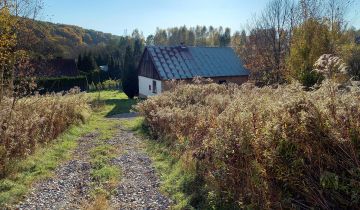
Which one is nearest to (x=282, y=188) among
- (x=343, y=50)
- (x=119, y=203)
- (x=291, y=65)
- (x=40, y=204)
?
(x=119, y=203)

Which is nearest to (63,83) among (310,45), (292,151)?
(310,45)

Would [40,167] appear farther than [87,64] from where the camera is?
No

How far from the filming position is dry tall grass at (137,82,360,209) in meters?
3.74

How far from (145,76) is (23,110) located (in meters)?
22.2

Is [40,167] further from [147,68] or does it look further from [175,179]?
[147,68]

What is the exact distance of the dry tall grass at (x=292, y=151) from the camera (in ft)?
12.3

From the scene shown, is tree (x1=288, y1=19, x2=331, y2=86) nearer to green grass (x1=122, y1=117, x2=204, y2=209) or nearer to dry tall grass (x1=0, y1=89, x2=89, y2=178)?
green grass (x1=122, y1=117, x2=204, y2=209)

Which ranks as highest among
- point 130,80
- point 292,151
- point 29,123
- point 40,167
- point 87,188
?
point 130,80

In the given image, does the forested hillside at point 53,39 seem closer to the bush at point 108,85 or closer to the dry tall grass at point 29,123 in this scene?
the dry tall grass at point 29,123

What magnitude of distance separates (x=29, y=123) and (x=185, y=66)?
21.6 meters

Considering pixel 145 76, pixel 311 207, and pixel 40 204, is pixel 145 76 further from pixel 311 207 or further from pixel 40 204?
pixel 311 207

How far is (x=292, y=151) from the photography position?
13.7 feet

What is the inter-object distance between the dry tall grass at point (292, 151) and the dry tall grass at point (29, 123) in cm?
510

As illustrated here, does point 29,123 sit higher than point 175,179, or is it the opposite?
point 29,123
